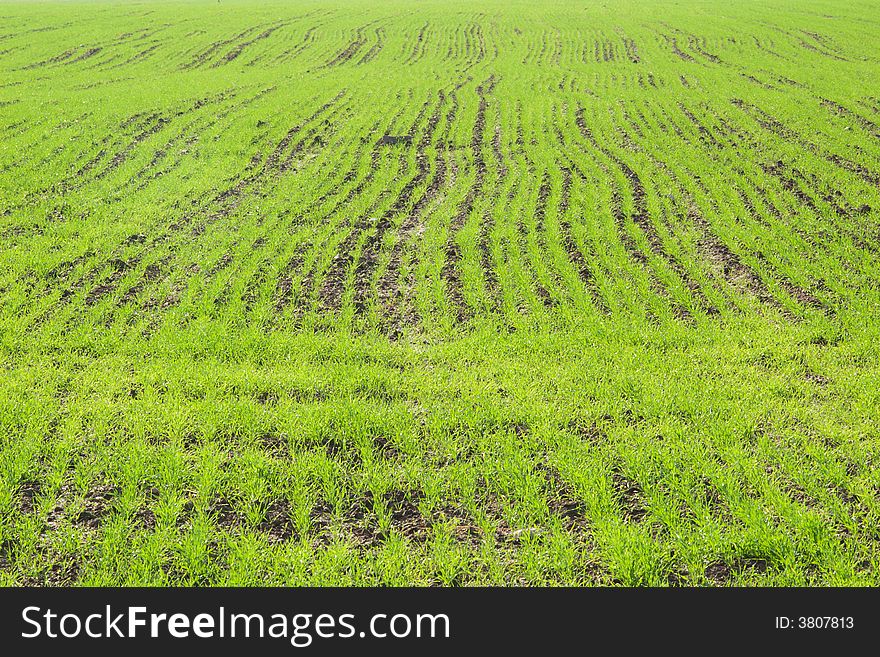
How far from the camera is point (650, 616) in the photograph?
13.1 ft

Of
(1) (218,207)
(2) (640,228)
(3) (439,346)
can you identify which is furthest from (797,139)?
(1) (218,207)

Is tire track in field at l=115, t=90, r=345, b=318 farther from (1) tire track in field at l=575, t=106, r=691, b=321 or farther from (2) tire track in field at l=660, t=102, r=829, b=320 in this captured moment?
(2) tire track in field at l=660, t=102, r=829, b=320

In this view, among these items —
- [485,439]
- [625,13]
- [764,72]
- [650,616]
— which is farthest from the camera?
[625,13]

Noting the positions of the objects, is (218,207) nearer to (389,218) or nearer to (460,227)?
(389,218)

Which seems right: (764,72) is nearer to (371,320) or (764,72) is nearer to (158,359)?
(371,320)

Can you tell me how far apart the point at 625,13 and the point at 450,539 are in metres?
54.6

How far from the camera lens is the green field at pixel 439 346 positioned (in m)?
4.69

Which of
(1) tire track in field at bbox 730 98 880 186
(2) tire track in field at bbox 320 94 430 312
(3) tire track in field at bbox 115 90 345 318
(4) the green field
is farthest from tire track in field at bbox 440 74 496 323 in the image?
(1) tire track in field at bbox 730 98 880 186

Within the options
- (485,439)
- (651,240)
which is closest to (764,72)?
(651,240)

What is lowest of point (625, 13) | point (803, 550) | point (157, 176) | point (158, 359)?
point (803, 550)

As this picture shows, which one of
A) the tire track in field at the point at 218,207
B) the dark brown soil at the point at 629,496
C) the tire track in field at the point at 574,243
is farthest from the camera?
the tire track in field at the point at 218,207

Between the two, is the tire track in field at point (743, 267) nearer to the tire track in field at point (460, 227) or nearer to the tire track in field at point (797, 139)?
the tire track in field at point (797, 139)

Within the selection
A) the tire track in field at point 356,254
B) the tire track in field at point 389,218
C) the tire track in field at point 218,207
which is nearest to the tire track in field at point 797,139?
the tire track in field at point 389,218

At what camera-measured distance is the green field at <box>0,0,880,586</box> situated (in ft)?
15.4
